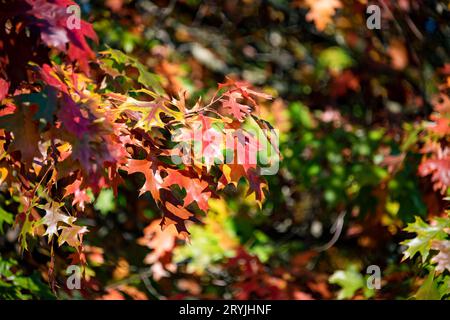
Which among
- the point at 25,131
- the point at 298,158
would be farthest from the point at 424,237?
the point at 298,158

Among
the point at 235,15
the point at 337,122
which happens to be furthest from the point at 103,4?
the point at 337,122

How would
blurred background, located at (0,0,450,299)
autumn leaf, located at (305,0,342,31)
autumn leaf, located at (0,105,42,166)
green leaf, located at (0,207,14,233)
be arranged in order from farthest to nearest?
autumn leaf, located at (305,0,342,31) < blurred background, located at (0,0,450,299) < green leaf, located at (0,207,14,233) < autumn leaf, located at (0,105,42,166)

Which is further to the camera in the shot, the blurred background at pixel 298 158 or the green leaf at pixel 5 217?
the blurred background at pixel 298 158

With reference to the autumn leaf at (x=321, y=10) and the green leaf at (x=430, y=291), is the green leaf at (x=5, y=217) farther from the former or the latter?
the autumn leaf at (x=321, y=10)

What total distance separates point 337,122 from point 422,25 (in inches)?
42.2

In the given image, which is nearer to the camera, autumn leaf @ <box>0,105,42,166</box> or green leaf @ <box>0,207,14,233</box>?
autumn leaf @ <box>0,105,42,166</box>

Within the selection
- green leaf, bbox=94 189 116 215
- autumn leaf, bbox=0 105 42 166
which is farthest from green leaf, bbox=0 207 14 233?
autumn leaf, bbox=0 105 42 166

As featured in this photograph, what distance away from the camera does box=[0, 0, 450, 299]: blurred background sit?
13.6ft

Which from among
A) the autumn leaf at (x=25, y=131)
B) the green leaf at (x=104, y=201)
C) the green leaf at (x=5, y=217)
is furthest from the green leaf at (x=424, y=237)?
the green leaf at (x=104, y=201)

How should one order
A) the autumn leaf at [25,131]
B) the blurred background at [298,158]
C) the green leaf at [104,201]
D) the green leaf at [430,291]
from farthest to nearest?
the green leaf at [104,201]
the blurred background at [298,158]
the green leaf at [430,291]
the autumn leaf at [25,131]

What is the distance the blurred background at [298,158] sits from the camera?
13.6ft

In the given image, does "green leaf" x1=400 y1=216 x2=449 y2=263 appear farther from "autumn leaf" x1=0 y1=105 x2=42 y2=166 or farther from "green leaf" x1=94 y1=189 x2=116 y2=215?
"green leaf" x1=94 y1=189 x2=116 y2=215

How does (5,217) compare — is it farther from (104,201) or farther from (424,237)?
(424,237)
